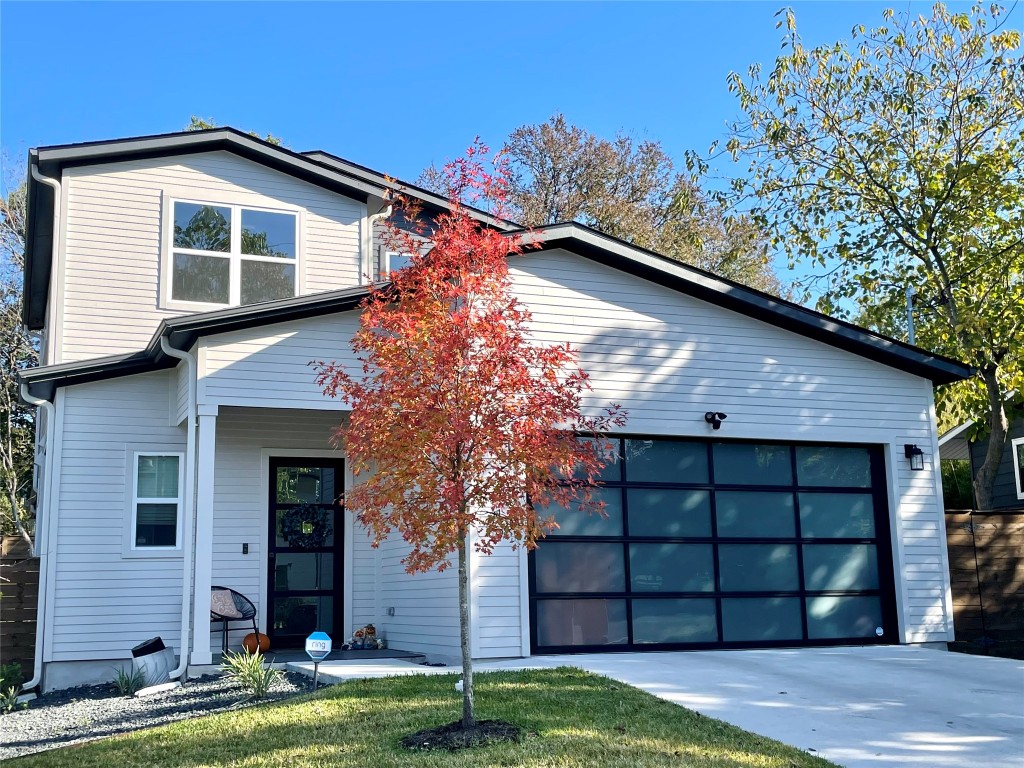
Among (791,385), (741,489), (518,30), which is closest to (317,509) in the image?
(741,489)

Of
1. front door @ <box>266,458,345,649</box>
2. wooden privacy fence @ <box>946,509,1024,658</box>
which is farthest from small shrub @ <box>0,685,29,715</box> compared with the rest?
wooden privacy fence @ <box>946,509,1024,658</box>

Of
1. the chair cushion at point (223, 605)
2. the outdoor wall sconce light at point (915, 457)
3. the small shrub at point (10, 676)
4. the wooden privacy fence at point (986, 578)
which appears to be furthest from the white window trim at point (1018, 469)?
the small shrub at point (10, 676)

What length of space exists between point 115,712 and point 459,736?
159 inches

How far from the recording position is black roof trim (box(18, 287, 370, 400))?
1028cm

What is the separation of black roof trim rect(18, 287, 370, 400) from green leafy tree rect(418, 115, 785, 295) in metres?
17.2

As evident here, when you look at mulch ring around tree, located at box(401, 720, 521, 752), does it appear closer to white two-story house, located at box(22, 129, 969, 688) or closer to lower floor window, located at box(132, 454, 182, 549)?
white two-story house, located at box(22, 129, 969, 688)

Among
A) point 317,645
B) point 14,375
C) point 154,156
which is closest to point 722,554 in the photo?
point 317,645

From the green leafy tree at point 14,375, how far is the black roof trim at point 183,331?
42.7ft

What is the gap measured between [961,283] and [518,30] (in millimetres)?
8549

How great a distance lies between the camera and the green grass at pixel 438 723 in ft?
20.8

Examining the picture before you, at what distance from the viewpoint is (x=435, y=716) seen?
24.1 feet

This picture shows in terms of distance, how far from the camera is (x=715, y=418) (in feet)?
38.2

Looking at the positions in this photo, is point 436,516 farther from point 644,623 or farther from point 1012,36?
point 1012,36

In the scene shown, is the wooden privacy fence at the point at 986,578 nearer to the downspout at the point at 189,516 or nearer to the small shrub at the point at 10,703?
the downspout at the point at 189,516
